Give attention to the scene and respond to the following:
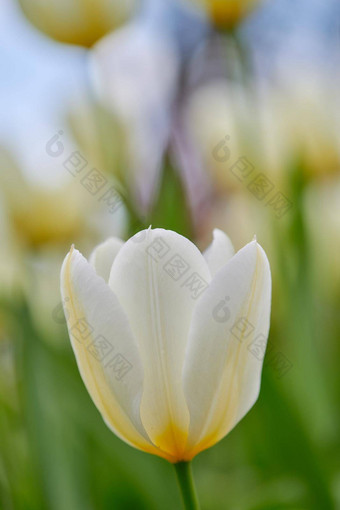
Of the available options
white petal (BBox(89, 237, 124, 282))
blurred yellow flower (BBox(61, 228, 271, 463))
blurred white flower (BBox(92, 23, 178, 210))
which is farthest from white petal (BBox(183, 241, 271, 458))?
blurred white flower (BBox(92, 23, 178, 210))

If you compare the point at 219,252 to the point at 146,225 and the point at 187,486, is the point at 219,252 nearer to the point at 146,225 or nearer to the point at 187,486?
the point at 187,486

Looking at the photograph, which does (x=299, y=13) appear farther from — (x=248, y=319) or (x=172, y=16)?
(x=248, y=319)

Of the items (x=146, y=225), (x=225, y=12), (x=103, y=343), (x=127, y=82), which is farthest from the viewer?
(x=127, y=82)

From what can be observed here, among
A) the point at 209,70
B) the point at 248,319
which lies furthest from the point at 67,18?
the point at 209,70

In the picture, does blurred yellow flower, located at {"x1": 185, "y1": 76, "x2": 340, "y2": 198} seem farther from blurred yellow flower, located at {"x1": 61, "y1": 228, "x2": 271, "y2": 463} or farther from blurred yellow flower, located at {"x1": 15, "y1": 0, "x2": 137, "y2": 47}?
blurred yellow flower, located at {"x1": 61, "y1": 228, "x2": 271, "y2": 463}

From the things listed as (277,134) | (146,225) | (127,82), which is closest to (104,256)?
(146,225)

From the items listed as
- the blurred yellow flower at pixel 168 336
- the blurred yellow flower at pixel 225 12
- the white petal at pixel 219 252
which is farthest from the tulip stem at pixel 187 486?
the blurred yellow flower at pixel 225 12

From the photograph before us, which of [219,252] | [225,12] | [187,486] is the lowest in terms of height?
[187,486]
